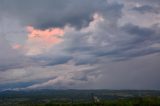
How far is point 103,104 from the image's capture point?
74.7 metres

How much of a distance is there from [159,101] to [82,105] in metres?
19.3

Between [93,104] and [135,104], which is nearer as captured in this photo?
[135,104]

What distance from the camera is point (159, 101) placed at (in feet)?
230

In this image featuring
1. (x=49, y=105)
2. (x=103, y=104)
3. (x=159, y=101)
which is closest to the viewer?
(x=159, y=101)

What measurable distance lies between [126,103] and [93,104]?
10003 mm

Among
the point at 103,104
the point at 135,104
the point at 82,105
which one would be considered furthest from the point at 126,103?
the point at 82,105

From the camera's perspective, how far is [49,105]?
8212 cm

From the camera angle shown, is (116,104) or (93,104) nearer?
(116,104)

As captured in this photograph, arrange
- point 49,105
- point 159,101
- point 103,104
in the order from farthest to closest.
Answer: point 49,105, point 103,104, point 159,101

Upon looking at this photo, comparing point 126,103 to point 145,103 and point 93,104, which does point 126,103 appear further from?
point 93,104

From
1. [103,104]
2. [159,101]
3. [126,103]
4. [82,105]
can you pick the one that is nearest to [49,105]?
[82,105]

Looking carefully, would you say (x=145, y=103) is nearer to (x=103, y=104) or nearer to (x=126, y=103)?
(x=126, y=103)

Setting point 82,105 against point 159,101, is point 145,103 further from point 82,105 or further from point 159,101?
point 82,105

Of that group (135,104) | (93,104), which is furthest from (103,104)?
(135,104)
